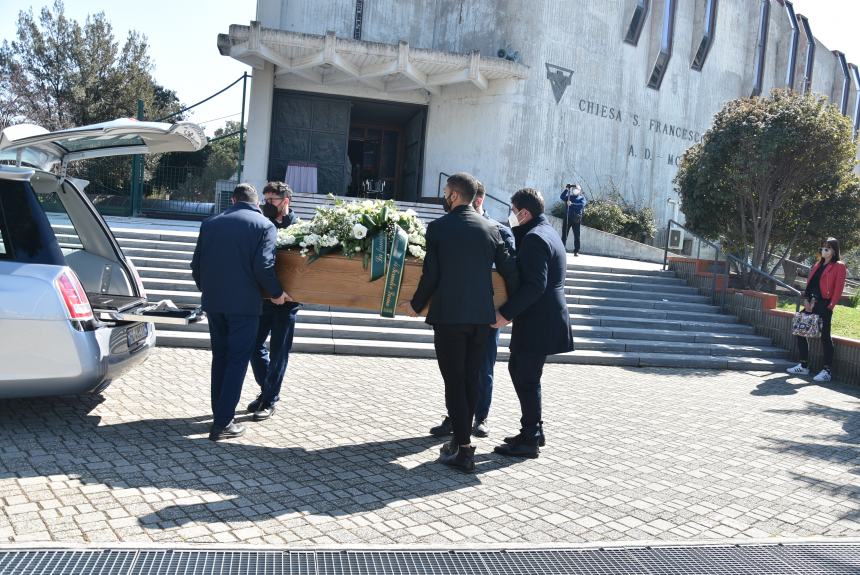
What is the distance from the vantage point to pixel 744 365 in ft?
33.5

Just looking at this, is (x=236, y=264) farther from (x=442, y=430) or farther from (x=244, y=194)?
(x=442, y=430)

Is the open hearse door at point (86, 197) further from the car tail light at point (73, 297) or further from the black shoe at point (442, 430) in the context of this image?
the black shoe at point (442, 430)

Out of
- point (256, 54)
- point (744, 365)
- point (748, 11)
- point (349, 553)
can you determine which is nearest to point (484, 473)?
point (349, 553)

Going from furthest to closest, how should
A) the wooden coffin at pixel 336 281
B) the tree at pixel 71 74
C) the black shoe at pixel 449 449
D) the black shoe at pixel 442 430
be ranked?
the tree at pixel 71 74, the black shoe at pixel 442 430, the wooden coffin at pixel 336 281, the black shoe at pixel 449 449

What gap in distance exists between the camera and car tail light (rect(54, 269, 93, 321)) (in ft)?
14.9

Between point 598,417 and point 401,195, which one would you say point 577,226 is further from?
point 598,417

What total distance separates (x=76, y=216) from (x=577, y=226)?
12.7m

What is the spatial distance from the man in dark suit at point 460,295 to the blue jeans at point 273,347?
134 cm

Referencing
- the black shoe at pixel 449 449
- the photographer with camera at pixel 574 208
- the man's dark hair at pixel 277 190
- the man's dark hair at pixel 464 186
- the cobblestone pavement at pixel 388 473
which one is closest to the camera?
the cobblestone pavement at pixel 388 473

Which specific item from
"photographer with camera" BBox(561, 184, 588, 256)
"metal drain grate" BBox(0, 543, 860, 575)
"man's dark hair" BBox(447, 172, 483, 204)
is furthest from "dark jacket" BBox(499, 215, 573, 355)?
"photographer with camera" BBox(561, 184, 588, 256)

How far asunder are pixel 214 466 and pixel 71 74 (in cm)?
3025

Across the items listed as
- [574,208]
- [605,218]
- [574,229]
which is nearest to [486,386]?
[574,229]

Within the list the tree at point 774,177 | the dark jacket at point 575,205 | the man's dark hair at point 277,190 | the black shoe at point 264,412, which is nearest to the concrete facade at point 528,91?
the dark jacket at point 575,205

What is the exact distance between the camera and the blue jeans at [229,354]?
4.83 meters
